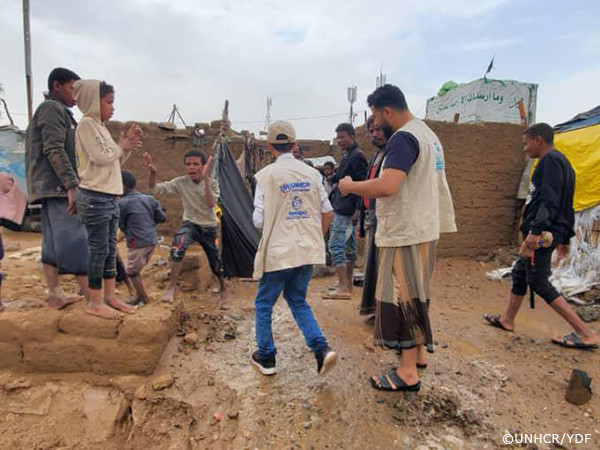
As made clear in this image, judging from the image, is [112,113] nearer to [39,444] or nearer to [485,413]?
[39,444]

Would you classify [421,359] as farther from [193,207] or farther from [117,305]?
[193,207]

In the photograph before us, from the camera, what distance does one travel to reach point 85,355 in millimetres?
2473

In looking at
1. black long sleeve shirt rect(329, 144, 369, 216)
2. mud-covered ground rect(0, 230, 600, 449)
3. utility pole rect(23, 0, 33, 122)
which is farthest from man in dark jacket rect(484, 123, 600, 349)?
utility pole rect(23, 0, 33, 122)

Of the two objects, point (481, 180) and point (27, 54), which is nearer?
point (481, 180)

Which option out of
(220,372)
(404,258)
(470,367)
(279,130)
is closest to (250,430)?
(220,372)

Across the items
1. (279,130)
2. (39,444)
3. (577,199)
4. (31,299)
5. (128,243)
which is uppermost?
(279,130)

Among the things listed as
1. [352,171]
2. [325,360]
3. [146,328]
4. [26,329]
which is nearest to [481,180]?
[352,171]

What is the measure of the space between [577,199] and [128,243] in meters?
5.13

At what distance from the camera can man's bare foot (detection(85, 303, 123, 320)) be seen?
2473mm

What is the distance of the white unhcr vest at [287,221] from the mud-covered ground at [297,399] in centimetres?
78

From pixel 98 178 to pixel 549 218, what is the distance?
319 cm

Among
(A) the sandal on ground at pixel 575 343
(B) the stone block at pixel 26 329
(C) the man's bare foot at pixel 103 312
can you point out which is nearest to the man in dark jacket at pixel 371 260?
(A) the sandal on ground at pixel 575 343

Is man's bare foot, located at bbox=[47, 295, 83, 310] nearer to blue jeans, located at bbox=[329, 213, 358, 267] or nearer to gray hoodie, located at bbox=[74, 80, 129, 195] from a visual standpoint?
gray hoodie, located at bbox=[74, 80, 129, 195]

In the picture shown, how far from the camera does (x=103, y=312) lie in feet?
8.16
